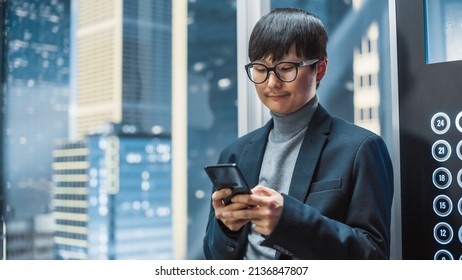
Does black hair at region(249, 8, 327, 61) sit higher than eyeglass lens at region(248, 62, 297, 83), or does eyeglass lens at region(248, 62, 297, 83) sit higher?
black hair at region(249, 8, 327, 61)

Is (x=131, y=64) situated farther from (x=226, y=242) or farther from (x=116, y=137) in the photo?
(x=226, y=242)

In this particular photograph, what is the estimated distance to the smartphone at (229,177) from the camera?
0.65 m

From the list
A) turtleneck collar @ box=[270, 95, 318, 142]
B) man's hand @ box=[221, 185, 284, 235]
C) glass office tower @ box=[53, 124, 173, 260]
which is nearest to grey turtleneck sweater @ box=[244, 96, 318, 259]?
turtleneck collar @ box=[270, 95, 318, 142]

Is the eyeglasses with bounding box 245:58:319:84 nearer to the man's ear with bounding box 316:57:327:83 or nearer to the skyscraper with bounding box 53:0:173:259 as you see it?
the man's ear with bounding box 316:57:327:83

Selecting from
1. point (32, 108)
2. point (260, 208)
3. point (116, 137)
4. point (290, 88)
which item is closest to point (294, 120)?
point (290, 88)

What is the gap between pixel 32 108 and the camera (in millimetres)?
1209

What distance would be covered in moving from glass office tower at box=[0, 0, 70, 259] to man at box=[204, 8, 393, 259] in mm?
528

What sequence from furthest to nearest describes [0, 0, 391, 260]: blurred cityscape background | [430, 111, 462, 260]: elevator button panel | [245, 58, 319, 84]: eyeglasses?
[0, 0, 391, 260]: blurred cityscape background < [245, 58, 319, 84]: eyeglasses < [430, 111, 462, 260]: elevator button panel

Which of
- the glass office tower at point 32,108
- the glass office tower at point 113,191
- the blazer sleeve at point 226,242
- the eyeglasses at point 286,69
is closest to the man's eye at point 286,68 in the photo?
the eyeglasses at point 286,69

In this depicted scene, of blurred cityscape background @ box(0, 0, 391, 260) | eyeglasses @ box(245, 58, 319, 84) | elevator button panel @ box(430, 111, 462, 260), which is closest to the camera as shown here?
elevator button panel @ box(430, 111, 462, 260)

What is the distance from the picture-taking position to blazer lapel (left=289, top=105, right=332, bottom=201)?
2.35 feet

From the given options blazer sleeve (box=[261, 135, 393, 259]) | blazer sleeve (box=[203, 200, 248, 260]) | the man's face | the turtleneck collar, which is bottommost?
blazer sleeve (box=[203, 200, 248, 260])
